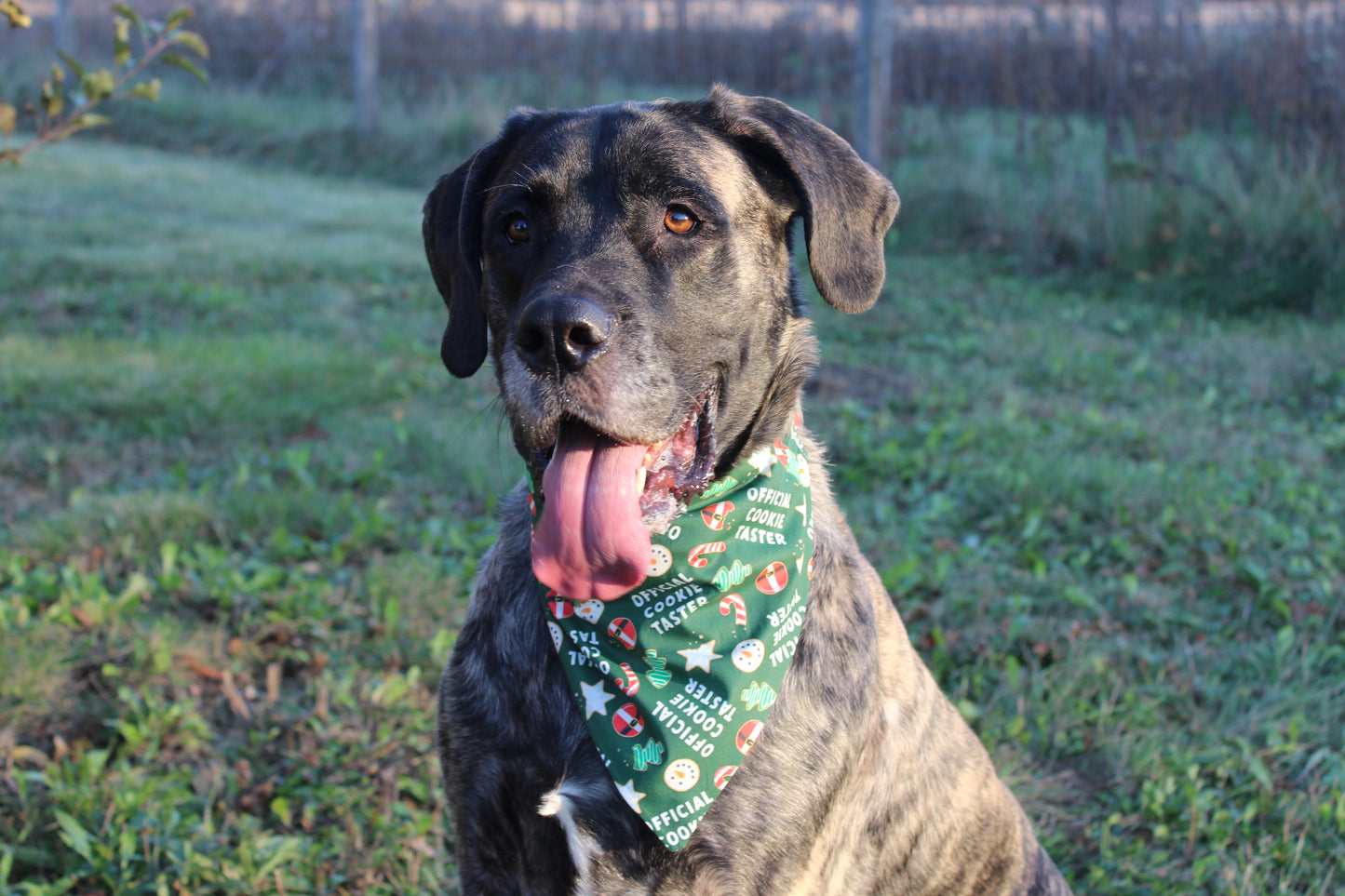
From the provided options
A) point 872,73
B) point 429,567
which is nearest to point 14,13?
point 429,567

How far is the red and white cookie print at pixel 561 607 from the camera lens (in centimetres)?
250

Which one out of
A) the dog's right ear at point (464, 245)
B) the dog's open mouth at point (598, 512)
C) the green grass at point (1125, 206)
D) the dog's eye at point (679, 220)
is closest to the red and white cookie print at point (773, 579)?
the dog's open mouth at point (598, 512)

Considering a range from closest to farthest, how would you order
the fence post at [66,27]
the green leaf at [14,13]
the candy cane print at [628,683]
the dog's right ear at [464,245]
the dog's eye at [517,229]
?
the green leaf at [14,13] → the candy cane print at [628,683] → the dog's eye at [517,229] → the dog's right ear at [464,245] → the fence post at [66,27]

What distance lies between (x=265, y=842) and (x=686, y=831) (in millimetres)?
1333

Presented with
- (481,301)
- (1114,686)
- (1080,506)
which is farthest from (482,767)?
(1080,506)

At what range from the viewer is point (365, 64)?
13.9m

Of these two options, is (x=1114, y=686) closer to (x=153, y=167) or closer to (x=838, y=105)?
(x=838, y=105)

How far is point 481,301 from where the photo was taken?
9.44 ft

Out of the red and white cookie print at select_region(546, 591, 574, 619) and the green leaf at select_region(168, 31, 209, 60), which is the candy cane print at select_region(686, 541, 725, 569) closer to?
the red and white cookie print at select_region(546, 591, 574, 619)

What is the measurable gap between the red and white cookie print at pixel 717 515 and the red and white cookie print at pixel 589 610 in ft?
1.07

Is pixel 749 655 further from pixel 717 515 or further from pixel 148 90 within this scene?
pixel 148 90

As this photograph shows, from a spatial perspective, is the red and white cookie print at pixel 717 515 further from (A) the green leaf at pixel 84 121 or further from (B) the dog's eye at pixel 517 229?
(A) the green leaf at pixel 84 121

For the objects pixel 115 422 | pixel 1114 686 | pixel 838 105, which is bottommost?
pixel 1114 686

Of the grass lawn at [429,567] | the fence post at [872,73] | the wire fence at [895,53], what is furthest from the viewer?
the fence post at [872,73]
